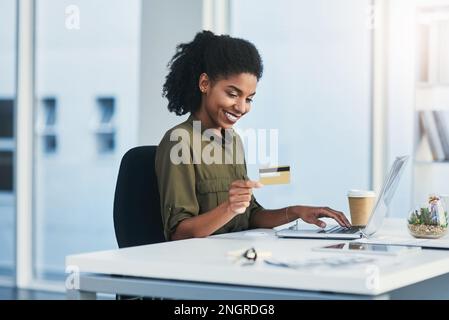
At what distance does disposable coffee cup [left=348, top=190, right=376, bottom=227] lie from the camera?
2.44 metres

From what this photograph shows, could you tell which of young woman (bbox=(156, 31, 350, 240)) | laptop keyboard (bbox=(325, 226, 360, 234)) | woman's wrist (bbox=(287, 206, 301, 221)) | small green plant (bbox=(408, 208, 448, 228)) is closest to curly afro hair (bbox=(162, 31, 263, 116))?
young woman (bbox=(156, 31, 350, 240))

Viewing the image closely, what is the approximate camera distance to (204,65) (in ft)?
8.59

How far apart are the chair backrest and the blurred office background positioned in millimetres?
2092

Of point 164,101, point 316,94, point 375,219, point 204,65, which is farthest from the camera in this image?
point 164,101

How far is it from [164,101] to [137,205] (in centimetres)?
236

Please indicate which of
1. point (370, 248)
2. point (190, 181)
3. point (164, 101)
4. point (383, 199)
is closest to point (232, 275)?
point (370, 248)

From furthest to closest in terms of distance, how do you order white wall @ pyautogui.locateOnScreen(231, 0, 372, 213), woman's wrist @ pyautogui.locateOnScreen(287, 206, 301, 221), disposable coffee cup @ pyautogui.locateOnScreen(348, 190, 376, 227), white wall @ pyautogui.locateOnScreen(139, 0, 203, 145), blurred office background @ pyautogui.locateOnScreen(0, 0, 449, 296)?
white wall @ pyautogui.locateOnScreen(139, 0, 203, 145) < white wall @ pyautogui.locateOnScreen(231, 0, 372, 213) < blurred office background @ pyautogui.locateOnScreen(0, 0, 449, 296) < woman's wrist @ pyautogui.locateOnScreen(287, 206, 301, 221) < disposable coffee cup @ pyautogui.locateOnScreen(348, 190, 376, 227)

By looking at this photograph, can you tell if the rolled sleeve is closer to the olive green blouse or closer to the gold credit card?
the olive green blouse

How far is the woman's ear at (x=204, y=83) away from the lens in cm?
258

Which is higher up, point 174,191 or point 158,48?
point 158,48

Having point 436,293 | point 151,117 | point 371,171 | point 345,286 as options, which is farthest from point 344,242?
point 151,117

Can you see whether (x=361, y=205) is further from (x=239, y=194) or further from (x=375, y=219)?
(x=239, y=194)

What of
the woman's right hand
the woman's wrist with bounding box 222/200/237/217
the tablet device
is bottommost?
the tablet device
